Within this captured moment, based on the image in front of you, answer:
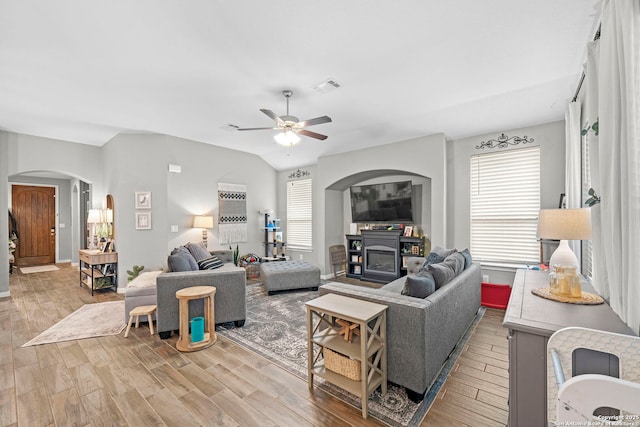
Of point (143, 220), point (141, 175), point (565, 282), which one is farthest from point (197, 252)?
point (565, 282)

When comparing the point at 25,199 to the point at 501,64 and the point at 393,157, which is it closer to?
the point at 393,157

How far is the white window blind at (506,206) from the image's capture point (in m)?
4.14

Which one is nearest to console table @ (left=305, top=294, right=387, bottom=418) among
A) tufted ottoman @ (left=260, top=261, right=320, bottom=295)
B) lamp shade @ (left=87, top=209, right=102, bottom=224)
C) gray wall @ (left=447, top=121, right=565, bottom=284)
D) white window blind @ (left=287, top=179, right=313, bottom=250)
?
tufted ottoman @ (left=260, top=261, right=320, bottom=295)

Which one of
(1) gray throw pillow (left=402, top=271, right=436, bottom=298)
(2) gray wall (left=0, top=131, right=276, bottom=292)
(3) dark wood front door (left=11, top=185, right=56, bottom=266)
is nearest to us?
(1) gray throw pillow (left=402, top=271, right=436, bottom=298)

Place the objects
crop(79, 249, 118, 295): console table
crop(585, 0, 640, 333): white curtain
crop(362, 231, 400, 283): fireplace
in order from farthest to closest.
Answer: crop(362, 231, 400, 283): fireplace, crop(79, 249, 118, 295): console table, crop(585, 0, 640, 333): white curtain

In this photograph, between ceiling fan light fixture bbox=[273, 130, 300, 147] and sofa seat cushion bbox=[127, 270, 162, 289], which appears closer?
ceiling fan light fixture bbox=[273, 130, 300, 147]

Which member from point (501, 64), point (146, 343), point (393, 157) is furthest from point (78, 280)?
point (501, 64)

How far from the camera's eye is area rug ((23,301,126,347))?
314 centimetres

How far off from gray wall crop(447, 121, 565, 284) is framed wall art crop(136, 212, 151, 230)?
5.51 metres

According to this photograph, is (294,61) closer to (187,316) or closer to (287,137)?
(287,137)

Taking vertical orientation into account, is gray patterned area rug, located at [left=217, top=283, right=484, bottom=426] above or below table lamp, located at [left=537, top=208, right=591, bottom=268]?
below

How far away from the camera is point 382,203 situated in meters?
5.62

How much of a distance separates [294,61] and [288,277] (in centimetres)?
337

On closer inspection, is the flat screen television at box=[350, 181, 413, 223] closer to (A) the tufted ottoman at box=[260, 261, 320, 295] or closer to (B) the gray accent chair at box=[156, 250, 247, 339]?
(A) the tufted ottoman at box=[260, 261, 320, 295]
